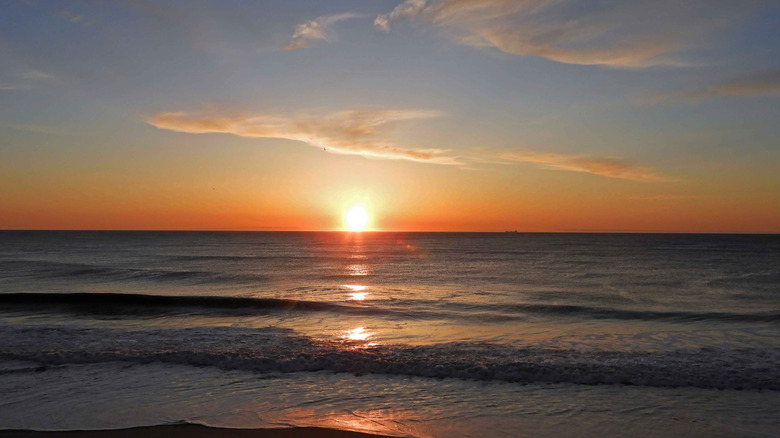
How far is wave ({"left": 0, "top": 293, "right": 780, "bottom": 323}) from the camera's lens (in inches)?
931

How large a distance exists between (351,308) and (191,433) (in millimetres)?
17697

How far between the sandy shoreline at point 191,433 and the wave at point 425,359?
4.26 meters

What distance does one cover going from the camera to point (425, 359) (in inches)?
547

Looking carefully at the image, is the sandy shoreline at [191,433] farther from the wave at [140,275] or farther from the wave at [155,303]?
the wave at [140,275]

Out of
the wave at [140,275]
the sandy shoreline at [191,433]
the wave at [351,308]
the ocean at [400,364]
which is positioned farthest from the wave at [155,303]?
the sandy shoreline at [191,433]

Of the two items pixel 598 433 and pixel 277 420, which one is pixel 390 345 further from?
pixel 598 433

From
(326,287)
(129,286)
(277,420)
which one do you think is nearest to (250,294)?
(326,287)

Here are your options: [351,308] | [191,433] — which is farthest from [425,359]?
[351,308]

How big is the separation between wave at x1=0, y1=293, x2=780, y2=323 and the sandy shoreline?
48.4 feet

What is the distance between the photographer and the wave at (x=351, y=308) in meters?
23.7

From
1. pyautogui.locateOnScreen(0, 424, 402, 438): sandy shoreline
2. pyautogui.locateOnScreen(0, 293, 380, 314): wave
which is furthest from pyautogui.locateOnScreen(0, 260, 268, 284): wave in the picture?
pyautogui.locateOnScreen(0, 424, 402, 438): sandy shoreline

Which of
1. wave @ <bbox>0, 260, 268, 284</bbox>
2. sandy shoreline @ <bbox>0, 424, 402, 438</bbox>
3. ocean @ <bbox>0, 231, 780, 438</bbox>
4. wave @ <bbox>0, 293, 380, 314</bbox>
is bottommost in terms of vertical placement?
wave @ <bbox>0, 260, 268, 284</bbox>

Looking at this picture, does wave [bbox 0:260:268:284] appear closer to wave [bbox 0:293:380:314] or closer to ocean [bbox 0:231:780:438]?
wave [bbox 0:293:380:314]

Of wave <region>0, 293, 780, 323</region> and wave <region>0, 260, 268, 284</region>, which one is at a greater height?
wave <region>0, 293, 780, 323</region>
